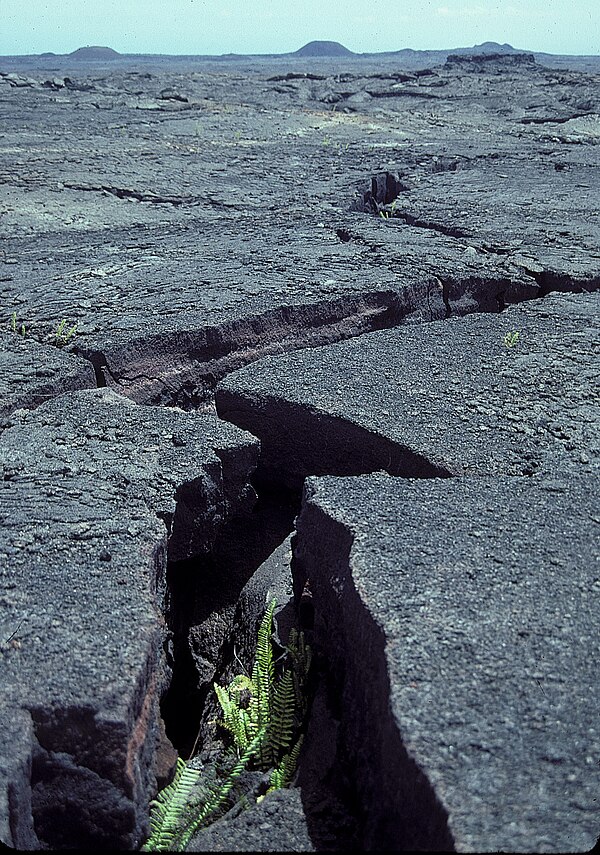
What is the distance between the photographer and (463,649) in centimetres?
137

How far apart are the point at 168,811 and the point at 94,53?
46.0 meters

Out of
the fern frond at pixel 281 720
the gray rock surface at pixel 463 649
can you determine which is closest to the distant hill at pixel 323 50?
the gray rock surface at pixel 463 649

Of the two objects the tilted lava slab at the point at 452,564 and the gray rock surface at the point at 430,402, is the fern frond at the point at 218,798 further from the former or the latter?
the gray rock surface at the point at 430,402

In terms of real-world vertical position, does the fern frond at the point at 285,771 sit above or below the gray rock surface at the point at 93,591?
below

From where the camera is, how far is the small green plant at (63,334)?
2.75 m

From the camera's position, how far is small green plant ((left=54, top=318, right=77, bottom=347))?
108 inches

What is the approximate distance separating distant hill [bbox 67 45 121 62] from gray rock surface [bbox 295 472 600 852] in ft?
145

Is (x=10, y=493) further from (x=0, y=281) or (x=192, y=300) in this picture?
(x=0, y=281)

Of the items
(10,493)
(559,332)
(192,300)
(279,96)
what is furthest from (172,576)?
(279,96)

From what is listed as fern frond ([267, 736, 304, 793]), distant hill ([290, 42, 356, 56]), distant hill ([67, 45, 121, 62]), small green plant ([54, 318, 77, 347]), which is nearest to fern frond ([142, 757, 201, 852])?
fern frond ([267, 736, 304, 793])

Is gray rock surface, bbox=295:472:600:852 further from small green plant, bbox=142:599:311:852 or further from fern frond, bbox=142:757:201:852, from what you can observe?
fern frond, bbox=142:757:201:852

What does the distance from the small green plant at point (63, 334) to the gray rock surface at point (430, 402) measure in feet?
2.20

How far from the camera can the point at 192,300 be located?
3.10 meters

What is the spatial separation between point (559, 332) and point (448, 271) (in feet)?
2.43
